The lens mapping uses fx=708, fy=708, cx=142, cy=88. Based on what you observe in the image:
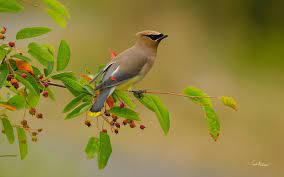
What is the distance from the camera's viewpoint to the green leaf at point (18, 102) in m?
2.27

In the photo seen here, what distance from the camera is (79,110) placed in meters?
2.18

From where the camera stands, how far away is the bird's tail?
2.17 meters

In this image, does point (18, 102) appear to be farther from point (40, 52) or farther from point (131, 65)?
point (131, 65)

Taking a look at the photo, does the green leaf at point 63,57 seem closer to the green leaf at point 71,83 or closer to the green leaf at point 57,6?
the green leaf at point 71,83

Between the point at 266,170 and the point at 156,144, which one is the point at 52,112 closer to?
the point at 156,144

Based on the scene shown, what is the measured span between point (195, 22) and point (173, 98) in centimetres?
180

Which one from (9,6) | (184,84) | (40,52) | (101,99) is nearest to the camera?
(9,6)

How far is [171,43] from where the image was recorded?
398 inches

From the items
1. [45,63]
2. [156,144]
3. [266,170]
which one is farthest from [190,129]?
[45,63]

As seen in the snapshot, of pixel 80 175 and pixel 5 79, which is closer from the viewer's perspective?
pixel 5 79

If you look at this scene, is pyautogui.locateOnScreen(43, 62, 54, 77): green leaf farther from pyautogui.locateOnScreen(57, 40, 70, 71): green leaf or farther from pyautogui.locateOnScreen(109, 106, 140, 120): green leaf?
pyautogui.locateOnScreen(109, 106, 140, 120): green leaf

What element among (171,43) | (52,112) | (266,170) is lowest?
(266,170)

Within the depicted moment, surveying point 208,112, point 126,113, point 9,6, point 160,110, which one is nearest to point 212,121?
point 208,112

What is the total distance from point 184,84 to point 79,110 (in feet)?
24.0
